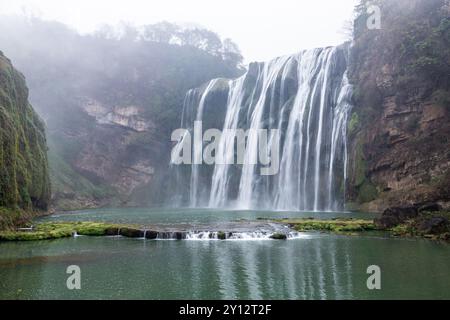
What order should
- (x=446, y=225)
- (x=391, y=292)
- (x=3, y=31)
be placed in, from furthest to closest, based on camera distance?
(x=3, y=31) < (x=446, y=225) < (x=391, y=292)

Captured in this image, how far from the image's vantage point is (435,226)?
23.0 meters

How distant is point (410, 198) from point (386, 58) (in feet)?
59.0

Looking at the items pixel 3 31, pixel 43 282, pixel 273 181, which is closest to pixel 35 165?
pixel 273 181

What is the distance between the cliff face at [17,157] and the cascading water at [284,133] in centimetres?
2598

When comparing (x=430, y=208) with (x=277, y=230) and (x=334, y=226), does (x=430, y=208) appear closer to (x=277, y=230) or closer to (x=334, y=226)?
(x=334, y=226)

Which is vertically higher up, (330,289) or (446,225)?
(446,225)

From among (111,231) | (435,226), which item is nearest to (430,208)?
(435,226)

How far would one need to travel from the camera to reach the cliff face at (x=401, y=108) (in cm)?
3966

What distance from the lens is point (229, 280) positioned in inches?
556

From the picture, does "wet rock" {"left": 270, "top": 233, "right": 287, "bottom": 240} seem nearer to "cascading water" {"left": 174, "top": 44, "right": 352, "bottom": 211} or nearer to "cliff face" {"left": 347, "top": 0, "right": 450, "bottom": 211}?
"cliff face" {"left": 347, "top": 0, "right": 450, "bottom": 211}

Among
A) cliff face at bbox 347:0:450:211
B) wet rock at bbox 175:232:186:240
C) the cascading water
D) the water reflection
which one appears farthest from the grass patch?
the cascading water

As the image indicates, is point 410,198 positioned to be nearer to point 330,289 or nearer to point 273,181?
point 273,181

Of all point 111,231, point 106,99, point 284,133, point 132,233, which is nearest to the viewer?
point 132,233

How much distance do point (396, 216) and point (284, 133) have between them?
31.4m
